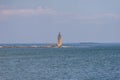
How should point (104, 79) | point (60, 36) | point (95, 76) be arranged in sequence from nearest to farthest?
point (104, 79), point (95, 76), point (60, 36)

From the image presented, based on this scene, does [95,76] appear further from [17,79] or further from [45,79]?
[17,79]

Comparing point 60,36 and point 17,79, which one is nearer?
point 17,79

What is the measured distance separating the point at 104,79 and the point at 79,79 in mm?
2952

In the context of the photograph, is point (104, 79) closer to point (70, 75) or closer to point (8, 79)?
point (70, 75)

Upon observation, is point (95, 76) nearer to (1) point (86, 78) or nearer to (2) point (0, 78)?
(1) point (86, 78)

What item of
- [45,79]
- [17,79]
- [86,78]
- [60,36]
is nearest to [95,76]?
[86,78]

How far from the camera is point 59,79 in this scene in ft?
162

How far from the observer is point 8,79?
49.8m

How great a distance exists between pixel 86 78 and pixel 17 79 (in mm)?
8209

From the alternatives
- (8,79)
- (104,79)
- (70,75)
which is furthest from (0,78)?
(104,79)

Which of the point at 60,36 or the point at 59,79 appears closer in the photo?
the point at 59,79

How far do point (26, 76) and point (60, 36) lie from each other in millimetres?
144516

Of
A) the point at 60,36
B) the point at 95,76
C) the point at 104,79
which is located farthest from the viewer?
the point at 60,36

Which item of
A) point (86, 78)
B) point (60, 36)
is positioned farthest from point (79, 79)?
point (60, 36)
